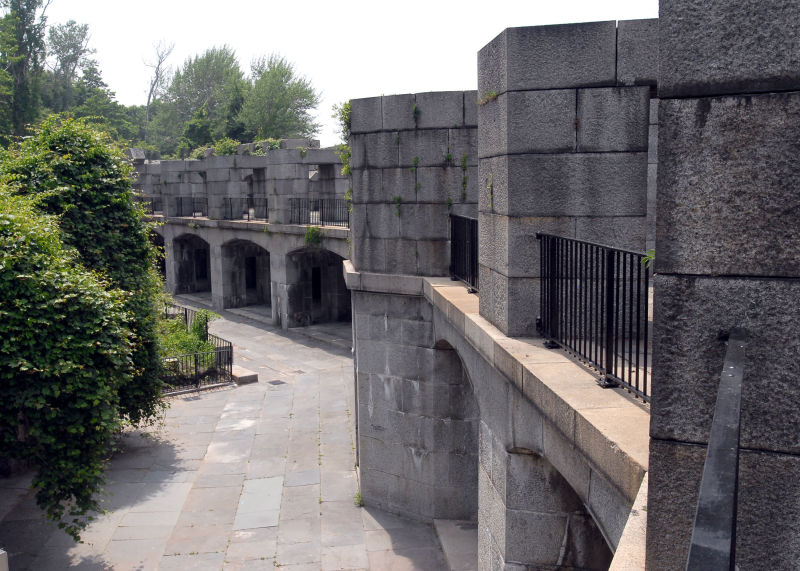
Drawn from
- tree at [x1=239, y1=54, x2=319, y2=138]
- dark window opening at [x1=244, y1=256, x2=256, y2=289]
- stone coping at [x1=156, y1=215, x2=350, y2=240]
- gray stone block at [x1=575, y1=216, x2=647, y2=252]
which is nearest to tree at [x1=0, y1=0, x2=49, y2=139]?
tree at [x1=239, y1=54, x2=319, y2=138]

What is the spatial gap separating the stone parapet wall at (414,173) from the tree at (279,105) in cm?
4536

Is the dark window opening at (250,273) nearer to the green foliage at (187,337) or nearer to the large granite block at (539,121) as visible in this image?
the green foliage at (187,337)

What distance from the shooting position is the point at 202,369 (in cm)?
1886

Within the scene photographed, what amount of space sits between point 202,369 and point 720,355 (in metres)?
17.4

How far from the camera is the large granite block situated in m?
5.86

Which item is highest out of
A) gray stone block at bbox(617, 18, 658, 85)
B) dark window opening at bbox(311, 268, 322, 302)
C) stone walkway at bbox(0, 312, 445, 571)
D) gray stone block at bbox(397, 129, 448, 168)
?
gray stone block at bbox(617, 18, 658, 85)

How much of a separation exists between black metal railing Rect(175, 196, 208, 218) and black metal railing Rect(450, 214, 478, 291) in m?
23.6

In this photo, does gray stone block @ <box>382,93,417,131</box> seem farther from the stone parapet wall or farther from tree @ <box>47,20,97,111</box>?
tree @ <box>47,20,97,111</box>

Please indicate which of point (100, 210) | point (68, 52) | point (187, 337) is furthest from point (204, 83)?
point (100, 210)

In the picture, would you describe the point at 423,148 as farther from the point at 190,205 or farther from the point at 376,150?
the point at 190,205

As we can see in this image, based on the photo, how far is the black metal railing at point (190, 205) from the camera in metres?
31.9

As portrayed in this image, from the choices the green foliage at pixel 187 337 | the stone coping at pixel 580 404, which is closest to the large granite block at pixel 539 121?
the stone coping at pixel 580 404

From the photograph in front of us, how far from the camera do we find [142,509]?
11.7 meters

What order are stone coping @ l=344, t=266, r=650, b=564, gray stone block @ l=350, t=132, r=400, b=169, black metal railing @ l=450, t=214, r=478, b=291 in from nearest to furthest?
stone coping @ l=344, t=266, r=650, b=564, black metal railing @ l=450, t=214, r=478, b=291, gray stone block @ l=350, t=132, r=400, b=169
